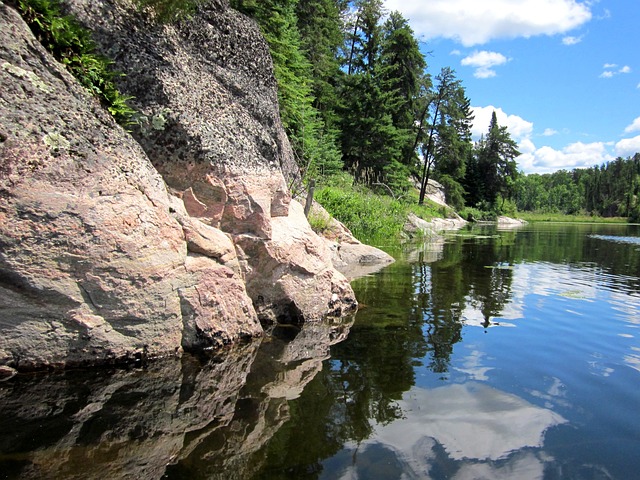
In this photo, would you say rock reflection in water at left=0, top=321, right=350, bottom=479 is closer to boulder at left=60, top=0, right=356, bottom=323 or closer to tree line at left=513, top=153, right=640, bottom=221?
boulder at left=60, top=0, right=356, bottom=323

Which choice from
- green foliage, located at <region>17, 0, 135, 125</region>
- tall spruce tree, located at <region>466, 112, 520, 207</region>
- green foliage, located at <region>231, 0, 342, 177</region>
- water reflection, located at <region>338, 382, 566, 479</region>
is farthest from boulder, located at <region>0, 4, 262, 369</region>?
tall spruce tree, located at <region>466, 112, 520, 207</region>

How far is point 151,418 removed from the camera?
12.0 feet

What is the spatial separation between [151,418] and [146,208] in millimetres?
2375

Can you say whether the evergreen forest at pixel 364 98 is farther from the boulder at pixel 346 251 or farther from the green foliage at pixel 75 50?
the green foliage at pixel 75 50

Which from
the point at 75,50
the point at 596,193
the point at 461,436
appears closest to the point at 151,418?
the point at 461,436

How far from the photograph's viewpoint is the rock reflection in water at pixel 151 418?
2963mm

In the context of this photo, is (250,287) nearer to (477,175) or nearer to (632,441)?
(632,441)

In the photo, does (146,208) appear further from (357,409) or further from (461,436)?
(461,436)

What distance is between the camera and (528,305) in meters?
8.34

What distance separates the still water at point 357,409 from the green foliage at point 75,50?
349 centimetres

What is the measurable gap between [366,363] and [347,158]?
3093 centimetres

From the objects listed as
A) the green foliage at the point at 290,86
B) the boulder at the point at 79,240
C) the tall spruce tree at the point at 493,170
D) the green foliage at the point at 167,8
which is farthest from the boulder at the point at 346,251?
the tall spruce tree at the point at 493,170

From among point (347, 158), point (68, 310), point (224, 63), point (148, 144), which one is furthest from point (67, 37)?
point (347, 158)

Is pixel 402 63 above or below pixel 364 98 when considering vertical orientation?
above
